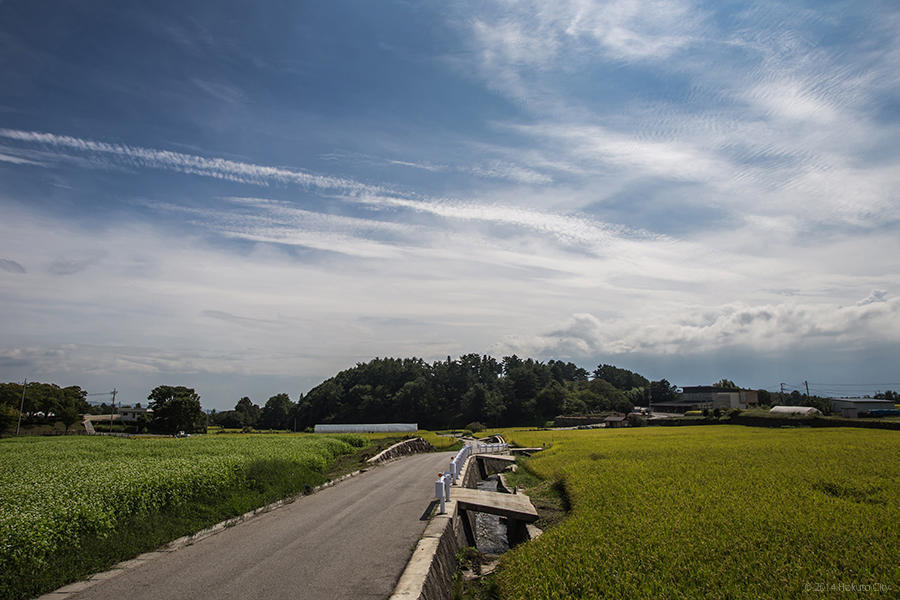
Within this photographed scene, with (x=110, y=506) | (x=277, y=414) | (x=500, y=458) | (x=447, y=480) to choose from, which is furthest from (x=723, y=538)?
(x=277, y=414)

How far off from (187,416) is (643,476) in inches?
3019

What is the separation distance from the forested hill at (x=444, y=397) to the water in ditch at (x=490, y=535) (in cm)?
7817

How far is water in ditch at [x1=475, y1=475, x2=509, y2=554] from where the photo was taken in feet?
A: 58.2

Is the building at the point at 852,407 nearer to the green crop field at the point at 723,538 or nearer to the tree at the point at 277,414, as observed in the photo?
the green crop field at the point at 723,538

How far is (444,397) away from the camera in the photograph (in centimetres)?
10869

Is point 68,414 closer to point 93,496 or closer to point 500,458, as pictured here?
point 500,458

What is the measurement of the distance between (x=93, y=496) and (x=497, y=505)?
11057 millimetres

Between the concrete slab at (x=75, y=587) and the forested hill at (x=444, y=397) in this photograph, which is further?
the forested hill at (x=444, y=397)

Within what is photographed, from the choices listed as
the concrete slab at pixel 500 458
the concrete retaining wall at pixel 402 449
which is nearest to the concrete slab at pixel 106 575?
the concrete retaining wall at pixel 402 449

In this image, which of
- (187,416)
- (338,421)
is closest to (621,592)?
(187,416)

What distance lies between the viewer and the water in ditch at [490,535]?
17.7 metres

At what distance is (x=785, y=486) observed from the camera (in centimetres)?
1447

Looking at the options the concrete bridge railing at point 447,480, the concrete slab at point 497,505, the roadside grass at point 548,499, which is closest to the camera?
the concrete bridge railing at point 447,480

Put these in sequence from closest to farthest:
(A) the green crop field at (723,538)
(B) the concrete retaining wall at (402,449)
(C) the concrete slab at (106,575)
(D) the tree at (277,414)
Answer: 1. (A) the green crop field at (723,538)
2. (C) the concrete slab at (106,575)
3. (B) the concrete retaining wall at (402,449)
4. (D) the tree at (277,414)
